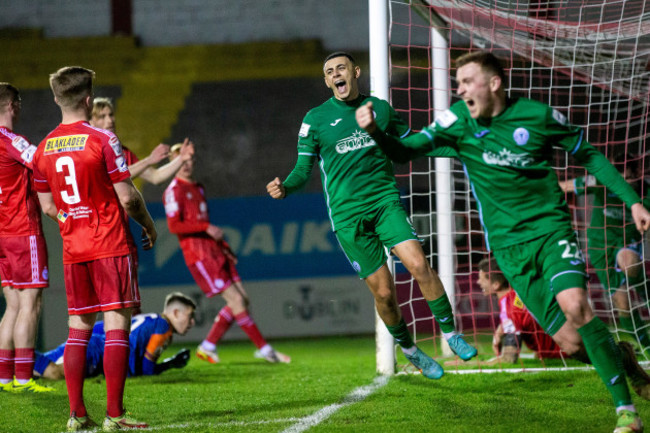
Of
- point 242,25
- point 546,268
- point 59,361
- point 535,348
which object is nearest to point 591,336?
point 546,268

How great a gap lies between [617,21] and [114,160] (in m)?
4.59

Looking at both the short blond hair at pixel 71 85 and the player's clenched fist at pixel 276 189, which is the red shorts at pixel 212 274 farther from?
the short blond hair at pixel 71 85

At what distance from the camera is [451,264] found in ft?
23.9

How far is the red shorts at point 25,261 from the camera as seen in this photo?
226 inches

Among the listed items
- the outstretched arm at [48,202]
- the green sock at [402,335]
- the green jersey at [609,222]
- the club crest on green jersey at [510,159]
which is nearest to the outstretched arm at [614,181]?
the club crest on green jersey at [510,159]

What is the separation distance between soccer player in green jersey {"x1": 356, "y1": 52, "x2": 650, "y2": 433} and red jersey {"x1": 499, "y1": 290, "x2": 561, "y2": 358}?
118 inches

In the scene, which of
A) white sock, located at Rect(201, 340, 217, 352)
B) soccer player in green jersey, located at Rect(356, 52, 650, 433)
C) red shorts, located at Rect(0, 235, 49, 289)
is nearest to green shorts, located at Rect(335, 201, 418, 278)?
soccer player in green jersey, located at Rect(356, 52, 650, 433)

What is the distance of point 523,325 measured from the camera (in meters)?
6.68

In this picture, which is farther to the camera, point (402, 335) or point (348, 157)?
point (402, 335)

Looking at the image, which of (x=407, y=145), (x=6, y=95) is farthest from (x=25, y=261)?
(x=407, y=145)

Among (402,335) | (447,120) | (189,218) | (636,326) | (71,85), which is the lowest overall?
(636,326)

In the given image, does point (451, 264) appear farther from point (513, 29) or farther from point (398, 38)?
point (398, 38)

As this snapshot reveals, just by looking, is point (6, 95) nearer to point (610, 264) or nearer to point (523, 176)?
point (523, 176)

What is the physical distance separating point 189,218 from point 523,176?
477 cm
